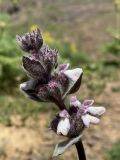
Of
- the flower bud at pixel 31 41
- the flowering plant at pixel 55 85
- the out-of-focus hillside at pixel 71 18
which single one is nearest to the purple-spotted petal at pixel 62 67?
the flowering plant at pixel 55 85

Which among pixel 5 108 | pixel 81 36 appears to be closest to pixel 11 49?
pixel 5 108

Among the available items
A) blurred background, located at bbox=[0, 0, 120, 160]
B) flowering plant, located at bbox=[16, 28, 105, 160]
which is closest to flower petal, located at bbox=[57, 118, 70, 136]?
flowering plant, located at bbox=[16, 28, 105, 160]

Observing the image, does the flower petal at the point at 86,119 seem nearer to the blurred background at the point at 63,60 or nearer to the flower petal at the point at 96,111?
the flower petal at the point at 96,111

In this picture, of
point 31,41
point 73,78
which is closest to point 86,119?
point 73,78

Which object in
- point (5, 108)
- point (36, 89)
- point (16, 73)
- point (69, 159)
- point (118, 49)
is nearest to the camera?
point (36, 89)

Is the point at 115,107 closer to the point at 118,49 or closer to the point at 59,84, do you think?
the point at 118,49
